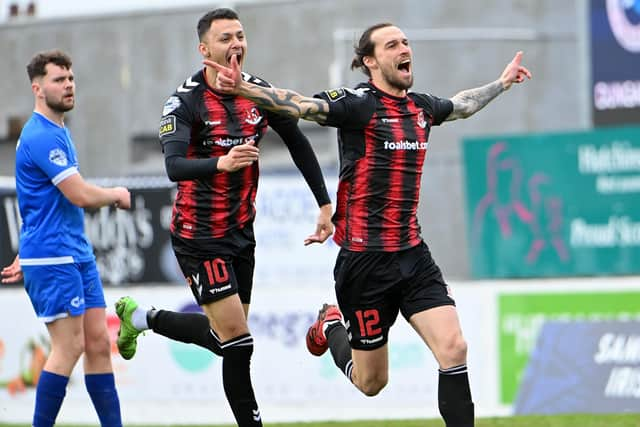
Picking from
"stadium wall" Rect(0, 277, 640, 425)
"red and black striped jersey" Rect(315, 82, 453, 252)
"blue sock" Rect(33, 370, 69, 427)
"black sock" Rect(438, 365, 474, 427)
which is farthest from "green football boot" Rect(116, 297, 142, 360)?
"stadium wall" Rect(0, 277, 640, 425)

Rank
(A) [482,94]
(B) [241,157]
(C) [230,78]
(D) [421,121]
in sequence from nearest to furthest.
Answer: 1. (C) [230,78]
2. (B) [241,157]
3. (D) [421,121]
4. (A) [482,94]

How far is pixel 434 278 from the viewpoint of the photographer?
681 cm

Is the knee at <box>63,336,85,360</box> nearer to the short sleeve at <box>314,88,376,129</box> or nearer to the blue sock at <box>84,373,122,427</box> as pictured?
the blue sock at <box>84,373,122,427</box>

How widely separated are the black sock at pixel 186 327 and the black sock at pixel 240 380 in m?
0.24

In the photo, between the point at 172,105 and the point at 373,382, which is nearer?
the point at 172,105

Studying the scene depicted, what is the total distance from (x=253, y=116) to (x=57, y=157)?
1.09 m

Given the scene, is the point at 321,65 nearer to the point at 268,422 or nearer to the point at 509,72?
the point at 268,422

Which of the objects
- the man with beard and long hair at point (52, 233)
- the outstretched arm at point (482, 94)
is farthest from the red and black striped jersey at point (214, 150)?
the outstretched arm at point (482, 94)

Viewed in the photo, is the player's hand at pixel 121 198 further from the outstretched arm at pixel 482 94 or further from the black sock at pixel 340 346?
the outstretched arm at pixel 482 94

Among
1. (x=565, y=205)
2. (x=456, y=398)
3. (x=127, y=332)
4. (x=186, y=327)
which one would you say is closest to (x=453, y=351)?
(x=456, y=398)

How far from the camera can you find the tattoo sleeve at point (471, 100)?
7266mm

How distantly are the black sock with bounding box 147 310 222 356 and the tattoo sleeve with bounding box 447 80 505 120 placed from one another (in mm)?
1855

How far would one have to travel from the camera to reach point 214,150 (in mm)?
7148

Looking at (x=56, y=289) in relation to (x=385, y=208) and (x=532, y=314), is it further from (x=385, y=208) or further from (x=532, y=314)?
(x=532, y=314)
